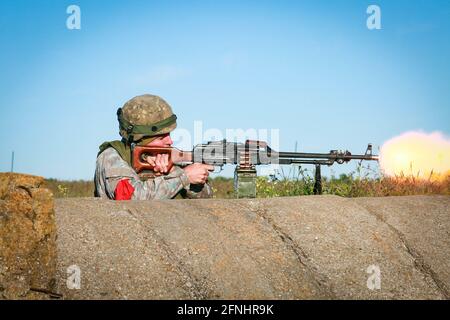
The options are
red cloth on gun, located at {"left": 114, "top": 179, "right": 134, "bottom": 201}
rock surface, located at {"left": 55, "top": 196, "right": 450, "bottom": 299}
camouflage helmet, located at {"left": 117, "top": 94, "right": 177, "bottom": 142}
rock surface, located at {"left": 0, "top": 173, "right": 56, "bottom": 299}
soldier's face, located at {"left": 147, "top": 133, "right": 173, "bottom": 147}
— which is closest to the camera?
rock surface, located at {"left": 0, "top": 173, "right": 56, "bottom": 299}

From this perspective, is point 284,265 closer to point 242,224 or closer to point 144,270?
point 242,224

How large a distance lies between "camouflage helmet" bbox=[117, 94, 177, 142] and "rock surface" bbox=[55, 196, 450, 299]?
2066 millimetres

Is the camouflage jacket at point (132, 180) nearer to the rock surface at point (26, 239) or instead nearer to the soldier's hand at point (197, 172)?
the soldier's hand at point (197, 172)

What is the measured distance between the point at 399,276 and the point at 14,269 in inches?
136

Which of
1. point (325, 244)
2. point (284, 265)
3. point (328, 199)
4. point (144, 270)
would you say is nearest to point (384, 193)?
point (328, 199)

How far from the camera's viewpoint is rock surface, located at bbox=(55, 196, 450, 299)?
15.4 feet

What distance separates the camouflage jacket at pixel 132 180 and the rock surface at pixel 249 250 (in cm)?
127

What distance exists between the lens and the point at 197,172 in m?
7.80

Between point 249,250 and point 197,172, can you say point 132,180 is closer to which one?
point 197,172

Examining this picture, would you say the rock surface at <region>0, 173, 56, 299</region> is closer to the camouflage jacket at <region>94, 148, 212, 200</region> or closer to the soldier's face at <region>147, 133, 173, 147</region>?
the camouflage jacket at <region>94, 148, 212, 200</region>

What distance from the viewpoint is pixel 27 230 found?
4.89m

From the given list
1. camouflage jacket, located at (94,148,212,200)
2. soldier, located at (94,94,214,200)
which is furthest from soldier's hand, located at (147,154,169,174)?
camouflage jacket, located at (94,148,212,200)

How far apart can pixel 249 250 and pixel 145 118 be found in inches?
137

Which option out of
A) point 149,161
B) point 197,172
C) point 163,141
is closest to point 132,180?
point 149,161
